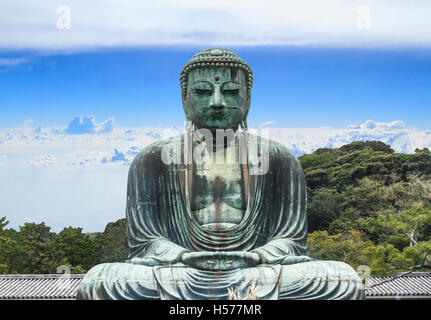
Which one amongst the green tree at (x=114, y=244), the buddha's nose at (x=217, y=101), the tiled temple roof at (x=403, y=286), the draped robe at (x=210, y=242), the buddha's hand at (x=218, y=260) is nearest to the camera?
the draped robe at (x=210, y=242)

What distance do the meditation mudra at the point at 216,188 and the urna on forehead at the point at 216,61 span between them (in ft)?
0.03

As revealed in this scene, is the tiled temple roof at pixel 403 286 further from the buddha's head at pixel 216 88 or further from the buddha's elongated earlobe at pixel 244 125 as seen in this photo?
the buddha's head at pixel 216 88

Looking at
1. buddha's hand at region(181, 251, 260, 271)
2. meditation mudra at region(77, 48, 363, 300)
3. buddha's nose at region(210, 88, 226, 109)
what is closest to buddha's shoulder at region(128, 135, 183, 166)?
meditation mudra at region(77, 48, 363, 300)

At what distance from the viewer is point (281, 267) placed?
6.11 metres

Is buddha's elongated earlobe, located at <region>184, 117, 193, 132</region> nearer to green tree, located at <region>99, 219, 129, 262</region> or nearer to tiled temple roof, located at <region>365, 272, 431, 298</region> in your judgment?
tiled temple roof, located at <region>365, 272, 431, 298</region>

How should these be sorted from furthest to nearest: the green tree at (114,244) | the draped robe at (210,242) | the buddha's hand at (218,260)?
the green tree at (114,244) → the buddha's hand at (218,260) → the draped robe at (210,242)

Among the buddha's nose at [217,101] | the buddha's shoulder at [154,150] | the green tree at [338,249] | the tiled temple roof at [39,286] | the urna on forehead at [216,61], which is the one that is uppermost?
the urna on forehead at [216,61]

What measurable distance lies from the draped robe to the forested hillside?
380 inches

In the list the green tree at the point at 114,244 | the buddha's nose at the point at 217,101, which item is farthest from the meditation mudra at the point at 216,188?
the green tree at the point at 114,244

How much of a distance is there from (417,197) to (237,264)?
1895 cm

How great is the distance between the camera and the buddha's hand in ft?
20.4

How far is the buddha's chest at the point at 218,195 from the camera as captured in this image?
691cm

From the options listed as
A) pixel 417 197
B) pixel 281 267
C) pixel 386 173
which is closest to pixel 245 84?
pixel 281 267
